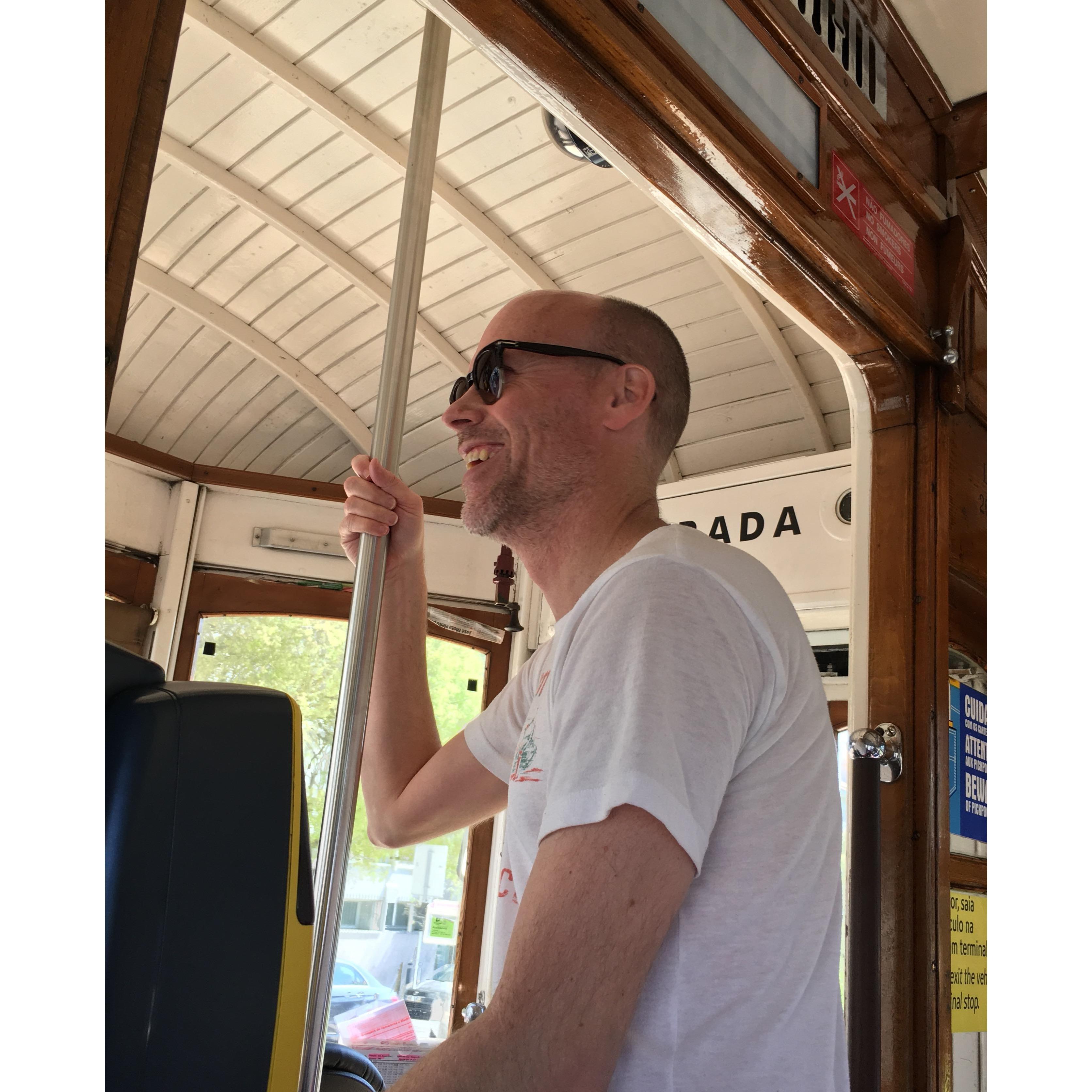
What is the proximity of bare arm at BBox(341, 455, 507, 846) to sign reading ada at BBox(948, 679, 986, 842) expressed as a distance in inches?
39.3

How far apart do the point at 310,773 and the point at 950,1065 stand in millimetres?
3081

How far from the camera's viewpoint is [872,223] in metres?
2.04

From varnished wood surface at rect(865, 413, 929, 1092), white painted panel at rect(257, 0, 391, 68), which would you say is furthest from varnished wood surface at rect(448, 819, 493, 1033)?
white painted panel at rect(257, 0, 391, 68)

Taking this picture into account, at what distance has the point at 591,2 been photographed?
4.37ft

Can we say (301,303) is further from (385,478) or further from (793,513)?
(385,478)

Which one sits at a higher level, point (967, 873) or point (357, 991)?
point (967, 873)

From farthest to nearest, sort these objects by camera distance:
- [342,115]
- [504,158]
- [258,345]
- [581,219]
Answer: [258,345] < [581,219] < [504,158] < [342,115]

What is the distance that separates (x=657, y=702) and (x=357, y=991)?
411cm

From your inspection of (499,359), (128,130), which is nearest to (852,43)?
(499,359)

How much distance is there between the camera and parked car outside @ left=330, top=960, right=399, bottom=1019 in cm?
449

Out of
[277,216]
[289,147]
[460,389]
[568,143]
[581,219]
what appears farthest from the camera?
[277,216]

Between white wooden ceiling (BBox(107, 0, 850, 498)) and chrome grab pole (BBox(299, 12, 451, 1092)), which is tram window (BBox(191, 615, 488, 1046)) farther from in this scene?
chrome grab pole (BBox(299, 12, 451, 1092))
